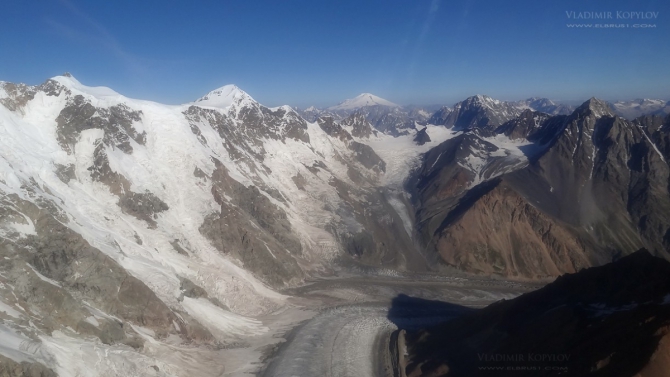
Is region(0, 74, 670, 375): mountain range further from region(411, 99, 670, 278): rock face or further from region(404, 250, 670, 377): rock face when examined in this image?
region(404, 250, 670, 377): rock face

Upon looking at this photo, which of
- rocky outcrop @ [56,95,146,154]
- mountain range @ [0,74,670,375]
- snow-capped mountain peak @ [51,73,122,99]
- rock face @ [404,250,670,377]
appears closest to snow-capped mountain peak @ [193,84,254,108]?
mountain range @ [0,74,670,375]

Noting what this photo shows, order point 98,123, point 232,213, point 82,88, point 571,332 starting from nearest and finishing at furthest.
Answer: point 571,332 → point 98,123 → point 232,213 → point 82,88

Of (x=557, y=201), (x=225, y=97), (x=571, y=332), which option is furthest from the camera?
(x=225, y=97)

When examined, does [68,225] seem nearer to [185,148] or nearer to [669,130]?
[185,148]

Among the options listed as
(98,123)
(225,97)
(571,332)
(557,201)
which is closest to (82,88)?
(98,123)

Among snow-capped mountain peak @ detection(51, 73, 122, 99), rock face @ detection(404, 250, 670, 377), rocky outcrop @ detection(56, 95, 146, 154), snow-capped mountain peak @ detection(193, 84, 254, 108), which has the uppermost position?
snow-capped mountain peak @ detection(193, 84, 254, 108)

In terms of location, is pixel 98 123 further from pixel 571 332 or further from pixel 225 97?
pixel 571 332

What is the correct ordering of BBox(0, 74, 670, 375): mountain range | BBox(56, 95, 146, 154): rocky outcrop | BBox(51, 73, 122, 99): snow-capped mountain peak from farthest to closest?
BBox(51, 73, 122, 99): snow-capped mountain peak
BBox(56, 95, 146, 154): rocky outcrop
BBox(0, 74, 670, 375): mountain range

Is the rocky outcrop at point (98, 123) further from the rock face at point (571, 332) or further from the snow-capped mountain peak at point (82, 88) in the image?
the rock face at point (571, 332)
